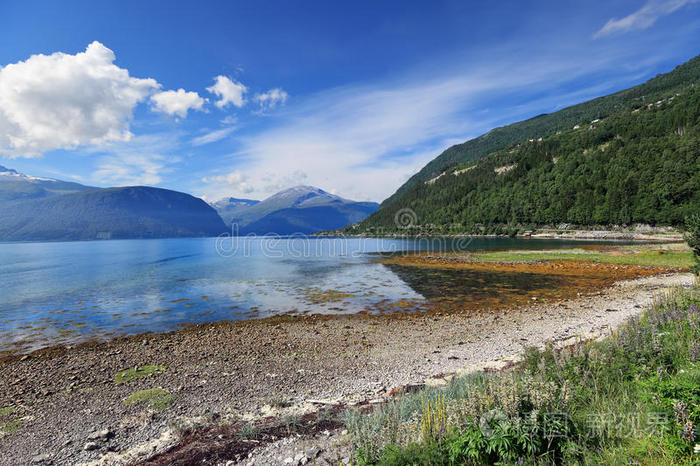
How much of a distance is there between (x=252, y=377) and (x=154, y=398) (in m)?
3.33

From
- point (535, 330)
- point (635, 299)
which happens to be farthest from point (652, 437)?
point (635, 299)

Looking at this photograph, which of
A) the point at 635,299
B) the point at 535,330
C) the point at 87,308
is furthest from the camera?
the point at 87,308

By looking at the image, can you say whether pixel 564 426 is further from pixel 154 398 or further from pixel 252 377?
pixel 154 398

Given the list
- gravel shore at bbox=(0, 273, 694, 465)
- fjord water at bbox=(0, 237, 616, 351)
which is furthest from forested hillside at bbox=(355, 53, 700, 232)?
gravel shore at bbox=(0, 273, 694, 465)

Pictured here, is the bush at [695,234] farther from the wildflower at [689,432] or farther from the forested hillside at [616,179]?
the forested hillside at [616,179]

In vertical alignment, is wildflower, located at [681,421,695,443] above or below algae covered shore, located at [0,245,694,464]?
above

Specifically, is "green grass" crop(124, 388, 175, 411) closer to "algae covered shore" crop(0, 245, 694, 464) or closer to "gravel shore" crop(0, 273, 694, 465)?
"algae covered shore" crop(0, 245, 694, 464)

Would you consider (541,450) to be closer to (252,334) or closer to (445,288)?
(252,334)

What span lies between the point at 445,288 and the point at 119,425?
2843 centimetres

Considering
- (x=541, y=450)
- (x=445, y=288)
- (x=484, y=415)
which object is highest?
(x=484, y=415)

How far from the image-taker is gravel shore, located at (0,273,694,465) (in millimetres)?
8250

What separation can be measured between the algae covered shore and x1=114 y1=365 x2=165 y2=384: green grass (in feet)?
0.16

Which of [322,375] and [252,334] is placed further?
[252,334]

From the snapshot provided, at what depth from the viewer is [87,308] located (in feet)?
88.9
